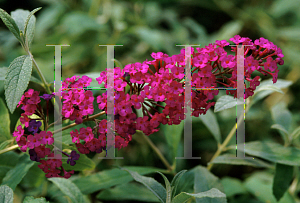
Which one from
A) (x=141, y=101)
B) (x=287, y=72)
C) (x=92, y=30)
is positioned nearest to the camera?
(x=141, y=101)

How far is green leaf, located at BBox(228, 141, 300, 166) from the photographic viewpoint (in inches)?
53.7

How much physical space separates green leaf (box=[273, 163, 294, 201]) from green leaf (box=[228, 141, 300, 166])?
0.19ft

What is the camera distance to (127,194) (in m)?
1.57

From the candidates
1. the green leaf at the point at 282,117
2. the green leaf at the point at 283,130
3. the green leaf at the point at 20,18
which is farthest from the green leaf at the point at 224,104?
the green leaf at the point at 20,18

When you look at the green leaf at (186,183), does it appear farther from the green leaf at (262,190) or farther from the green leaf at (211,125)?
the green leaf at (262,190)

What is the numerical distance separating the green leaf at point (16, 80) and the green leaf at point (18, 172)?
395 millimetres

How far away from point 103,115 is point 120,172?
53 centimetres

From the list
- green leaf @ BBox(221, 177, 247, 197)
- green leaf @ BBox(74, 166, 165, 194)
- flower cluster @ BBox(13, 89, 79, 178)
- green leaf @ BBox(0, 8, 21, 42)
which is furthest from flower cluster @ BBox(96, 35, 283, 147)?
green leaf @ BBox(221, 177, 247, 197)

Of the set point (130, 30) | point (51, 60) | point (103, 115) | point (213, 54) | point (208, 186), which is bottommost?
point (208, 186)

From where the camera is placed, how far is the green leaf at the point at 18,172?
1.12 meters

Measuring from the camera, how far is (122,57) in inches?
107

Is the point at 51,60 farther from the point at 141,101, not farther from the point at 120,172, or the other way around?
the point at 141,101

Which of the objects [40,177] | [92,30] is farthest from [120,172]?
[92,30]

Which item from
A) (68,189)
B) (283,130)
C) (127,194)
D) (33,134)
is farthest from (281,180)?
(33,134)
